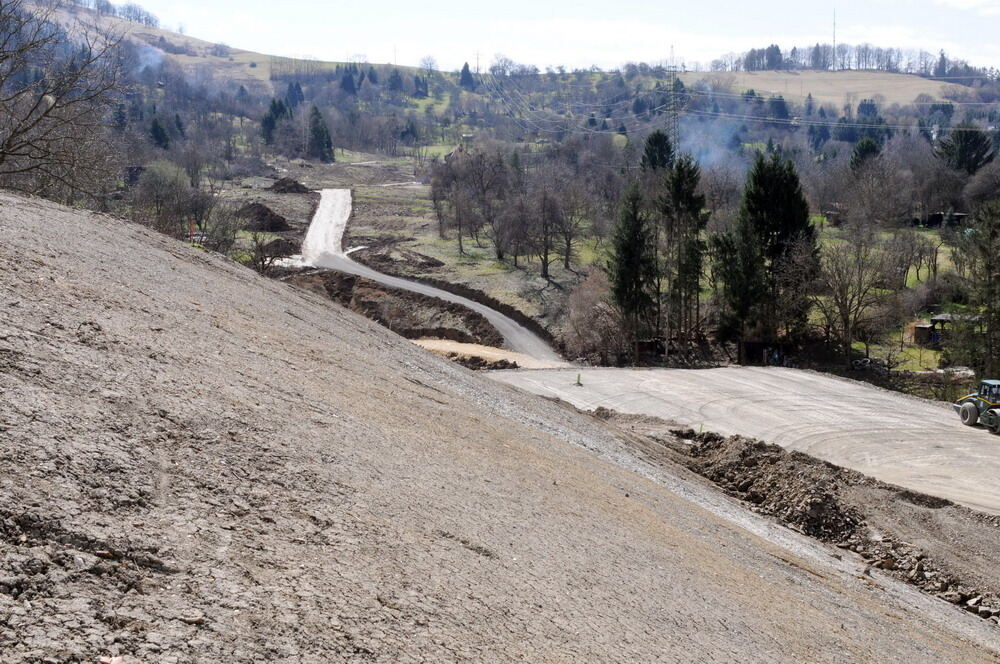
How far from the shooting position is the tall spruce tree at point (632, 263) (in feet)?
157

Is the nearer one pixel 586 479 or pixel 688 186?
pixel 586 479

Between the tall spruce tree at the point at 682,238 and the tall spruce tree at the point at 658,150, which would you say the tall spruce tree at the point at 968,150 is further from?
the tall spruce tree at the point at 682,238

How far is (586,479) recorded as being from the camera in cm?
1391

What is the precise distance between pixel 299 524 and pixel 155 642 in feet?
7.75

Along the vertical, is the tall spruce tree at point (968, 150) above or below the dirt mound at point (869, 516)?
above

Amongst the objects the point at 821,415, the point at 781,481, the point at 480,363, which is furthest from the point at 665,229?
the point at 781,481

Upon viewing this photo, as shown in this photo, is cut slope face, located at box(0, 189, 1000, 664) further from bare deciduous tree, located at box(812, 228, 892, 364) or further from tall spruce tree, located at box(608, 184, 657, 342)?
tall spruce tree, located at box(608, 184, 657, 342)

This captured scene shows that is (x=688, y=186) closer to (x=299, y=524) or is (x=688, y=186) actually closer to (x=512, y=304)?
(x=512, y=304)

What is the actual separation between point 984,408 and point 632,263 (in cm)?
2380

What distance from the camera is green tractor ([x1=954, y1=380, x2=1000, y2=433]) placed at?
85.0 feet

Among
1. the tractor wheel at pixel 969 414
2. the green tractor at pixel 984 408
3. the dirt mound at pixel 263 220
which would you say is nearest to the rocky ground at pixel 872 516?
the green tractor at pixel 984 408

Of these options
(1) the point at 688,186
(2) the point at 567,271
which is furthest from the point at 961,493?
(2) the point at 567,271

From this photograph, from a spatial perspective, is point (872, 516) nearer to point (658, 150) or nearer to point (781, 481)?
point (781, 481)

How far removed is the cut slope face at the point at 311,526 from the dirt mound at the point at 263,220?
64.5 meters
